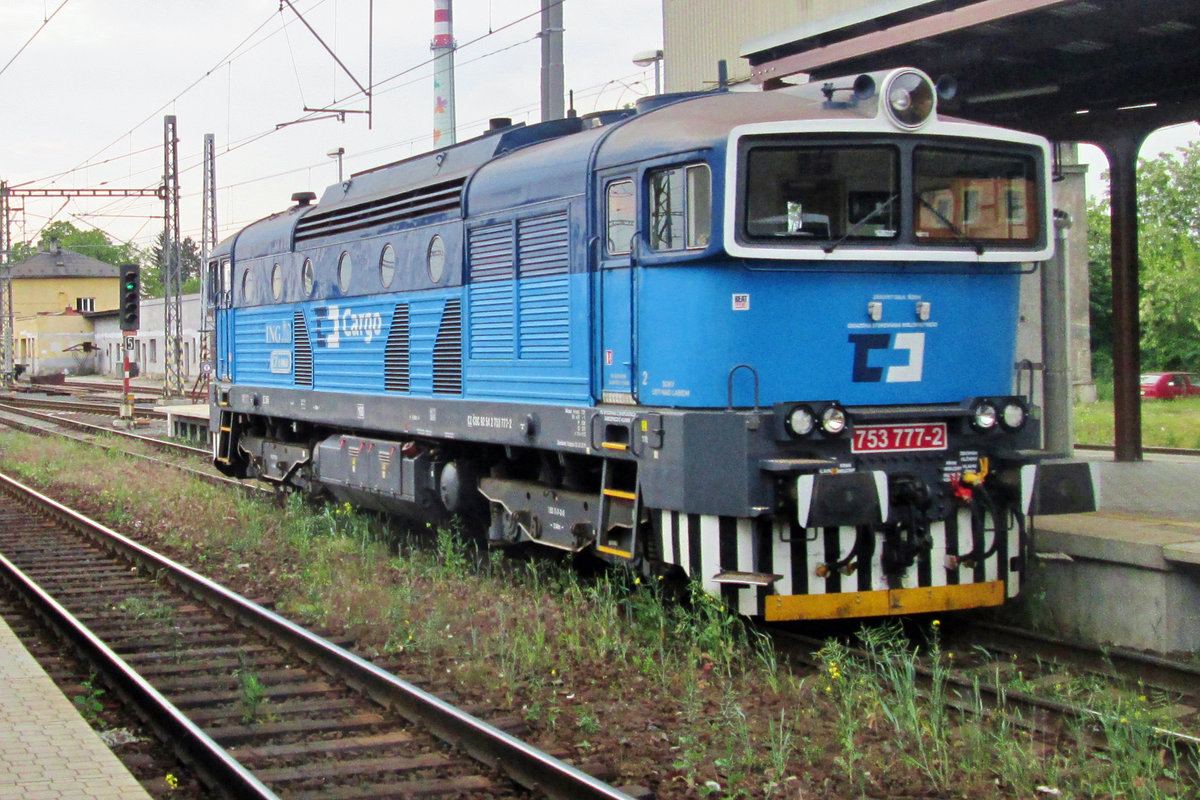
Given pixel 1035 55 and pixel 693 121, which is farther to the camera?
pixel 1035 55

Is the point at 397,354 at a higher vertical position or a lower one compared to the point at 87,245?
lower

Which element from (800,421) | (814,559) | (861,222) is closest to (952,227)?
(861,222)

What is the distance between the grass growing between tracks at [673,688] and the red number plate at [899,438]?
3.82 ft

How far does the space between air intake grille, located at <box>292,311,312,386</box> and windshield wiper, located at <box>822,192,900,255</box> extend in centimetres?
764

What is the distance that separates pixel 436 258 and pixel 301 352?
377 cm

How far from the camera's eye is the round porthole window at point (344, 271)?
42.6ft

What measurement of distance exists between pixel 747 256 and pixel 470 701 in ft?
9.94

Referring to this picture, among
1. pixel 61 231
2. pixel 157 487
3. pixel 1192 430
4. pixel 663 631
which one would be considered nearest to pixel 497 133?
pixel 663 631

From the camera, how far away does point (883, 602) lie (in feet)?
26.1

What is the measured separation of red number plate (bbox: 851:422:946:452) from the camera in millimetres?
7930

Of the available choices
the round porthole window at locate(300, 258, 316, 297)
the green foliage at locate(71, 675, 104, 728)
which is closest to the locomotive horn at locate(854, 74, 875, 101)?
→ the green foliage at locate(71, 675, 104, 728)

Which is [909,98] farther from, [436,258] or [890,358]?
[436,258]

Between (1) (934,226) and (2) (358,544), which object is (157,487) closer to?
(2) (358,544)

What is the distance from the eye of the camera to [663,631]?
812 centimetres
